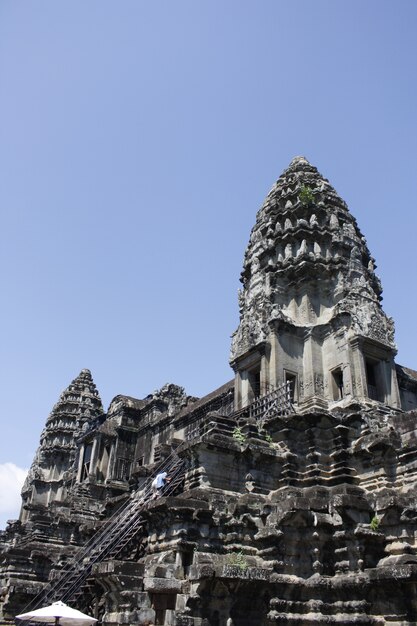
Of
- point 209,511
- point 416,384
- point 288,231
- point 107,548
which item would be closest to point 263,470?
point 209,511

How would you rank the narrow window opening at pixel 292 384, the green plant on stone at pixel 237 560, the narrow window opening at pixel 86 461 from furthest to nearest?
the narrow window opening at pixel 86 461 < the narrow window opening at pixel 292 384 < the green plant on stone at pixel 237 560

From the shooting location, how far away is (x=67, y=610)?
37.9ft

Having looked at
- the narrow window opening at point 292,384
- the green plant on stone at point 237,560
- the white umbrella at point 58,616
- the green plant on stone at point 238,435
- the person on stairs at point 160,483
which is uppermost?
the narrow window opening at point 292,384

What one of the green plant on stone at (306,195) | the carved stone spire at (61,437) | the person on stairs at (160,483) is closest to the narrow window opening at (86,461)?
the carved stone spire at (61,437)

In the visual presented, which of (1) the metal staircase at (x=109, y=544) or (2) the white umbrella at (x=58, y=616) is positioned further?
(1) the metal staircase at (x=109, y=544)

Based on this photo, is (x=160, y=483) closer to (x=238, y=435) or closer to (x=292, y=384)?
(x=238, y=435)

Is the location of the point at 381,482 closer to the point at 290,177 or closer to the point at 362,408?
the point at 362,408

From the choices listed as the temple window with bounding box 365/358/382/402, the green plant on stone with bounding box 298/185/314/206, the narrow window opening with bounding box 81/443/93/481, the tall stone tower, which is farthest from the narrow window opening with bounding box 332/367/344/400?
the narrow window opening with bounding box 81/443/93/481

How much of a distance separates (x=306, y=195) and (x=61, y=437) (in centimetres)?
3298

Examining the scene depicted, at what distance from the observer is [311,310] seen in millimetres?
20297

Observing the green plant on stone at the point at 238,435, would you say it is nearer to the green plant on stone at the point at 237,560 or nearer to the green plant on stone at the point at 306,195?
the green plant on stone at the point at 237,560

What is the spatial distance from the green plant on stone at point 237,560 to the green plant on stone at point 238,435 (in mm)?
3014

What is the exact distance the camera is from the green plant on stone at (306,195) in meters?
22.5

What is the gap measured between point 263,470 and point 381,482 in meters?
3.31
